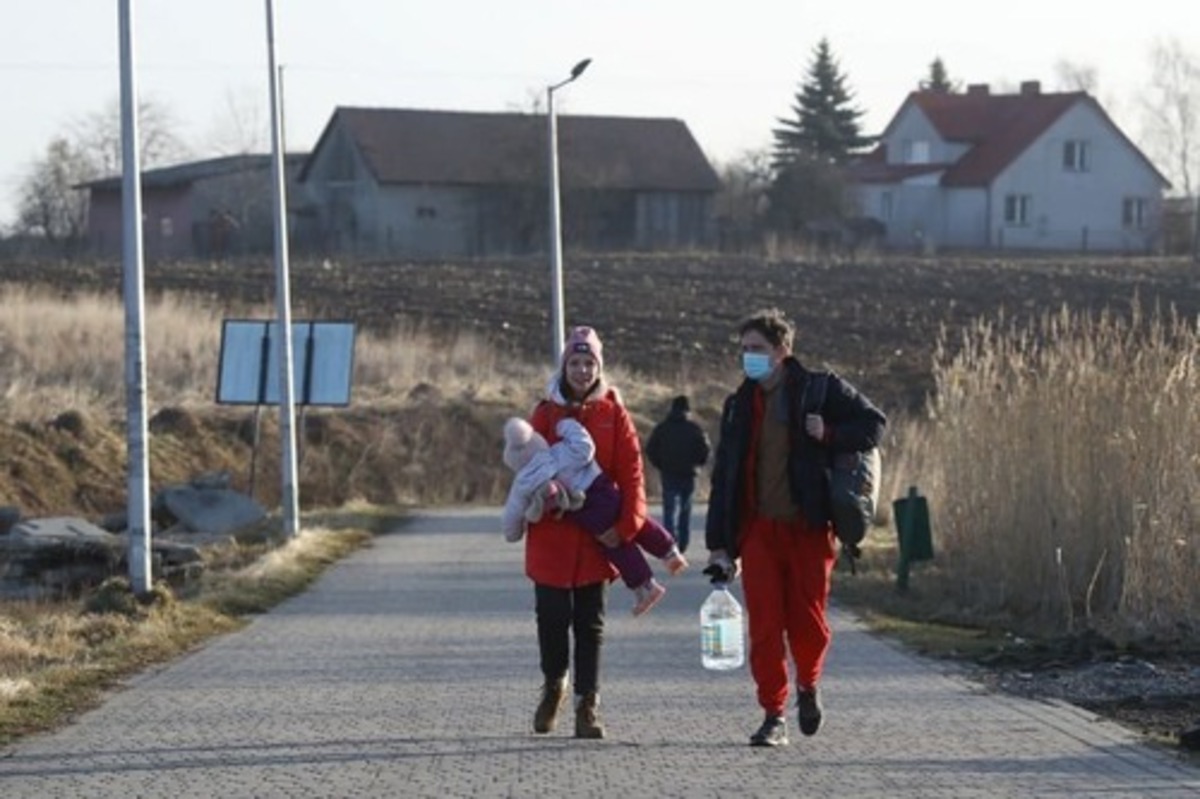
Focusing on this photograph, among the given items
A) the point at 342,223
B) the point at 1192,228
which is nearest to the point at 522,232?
the point at 342,223

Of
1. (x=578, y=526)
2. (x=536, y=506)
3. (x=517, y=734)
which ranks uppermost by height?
(x=536, y=506)

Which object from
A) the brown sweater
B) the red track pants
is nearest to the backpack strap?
the brown sweater

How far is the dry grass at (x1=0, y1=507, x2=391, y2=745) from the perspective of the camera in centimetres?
1354

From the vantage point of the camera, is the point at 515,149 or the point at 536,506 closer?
the point at 536,506

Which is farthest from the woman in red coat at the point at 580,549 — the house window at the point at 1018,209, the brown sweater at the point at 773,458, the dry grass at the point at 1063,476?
the house window at the point at 1018,209

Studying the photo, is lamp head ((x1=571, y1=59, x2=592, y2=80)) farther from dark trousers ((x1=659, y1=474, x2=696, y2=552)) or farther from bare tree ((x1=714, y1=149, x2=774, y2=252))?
bare tree ((x1=714, y1=149, x2=774, y2=252))

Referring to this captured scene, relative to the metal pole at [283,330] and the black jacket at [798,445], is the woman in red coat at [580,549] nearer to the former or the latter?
the black jacket at [798,445]

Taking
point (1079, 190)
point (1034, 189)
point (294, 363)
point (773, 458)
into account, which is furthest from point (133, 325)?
point (1079, 190)

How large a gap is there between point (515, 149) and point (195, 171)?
44.7 ft

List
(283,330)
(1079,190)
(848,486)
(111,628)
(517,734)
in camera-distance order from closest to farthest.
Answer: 1. (848,486)
2. (517,734)
3. (111,628)
4. (283,330)
5. (1079,190)

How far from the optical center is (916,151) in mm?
101188

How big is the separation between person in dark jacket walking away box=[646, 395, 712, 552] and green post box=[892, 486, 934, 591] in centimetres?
396

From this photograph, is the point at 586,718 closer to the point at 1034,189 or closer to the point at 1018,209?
the point at 1018,209

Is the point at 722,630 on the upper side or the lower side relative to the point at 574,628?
lower
